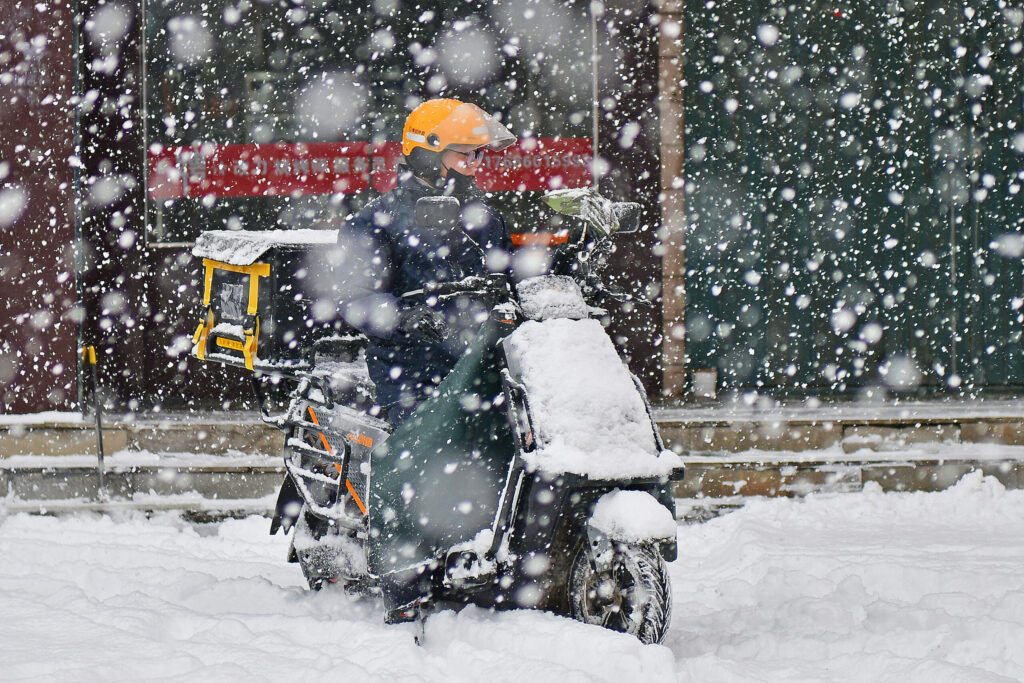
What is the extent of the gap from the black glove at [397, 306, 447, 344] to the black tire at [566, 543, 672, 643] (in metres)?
0.87

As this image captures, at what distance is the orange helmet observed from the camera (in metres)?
4.01

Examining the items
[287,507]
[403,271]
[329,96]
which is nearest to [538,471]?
[403,271]

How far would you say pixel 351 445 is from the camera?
4336mm

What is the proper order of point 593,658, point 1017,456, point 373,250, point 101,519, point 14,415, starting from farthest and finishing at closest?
point 14,415 < point 1017,456 < point 101,519 < point 373,250 < point 593,658

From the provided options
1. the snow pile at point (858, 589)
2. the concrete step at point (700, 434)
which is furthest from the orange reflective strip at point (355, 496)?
the concrete step at point (700, 434)

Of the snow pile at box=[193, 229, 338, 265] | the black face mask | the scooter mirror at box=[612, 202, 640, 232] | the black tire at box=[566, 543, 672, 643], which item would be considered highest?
the black face mask

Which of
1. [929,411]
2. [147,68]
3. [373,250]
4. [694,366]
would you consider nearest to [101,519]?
[373,250]

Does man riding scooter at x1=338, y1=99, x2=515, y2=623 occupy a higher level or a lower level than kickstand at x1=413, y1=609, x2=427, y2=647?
higher

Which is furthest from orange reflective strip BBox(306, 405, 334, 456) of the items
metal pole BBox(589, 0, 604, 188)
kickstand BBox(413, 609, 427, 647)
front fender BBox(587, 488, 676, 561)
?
metal pole BBox(589, 0, 604, 188)

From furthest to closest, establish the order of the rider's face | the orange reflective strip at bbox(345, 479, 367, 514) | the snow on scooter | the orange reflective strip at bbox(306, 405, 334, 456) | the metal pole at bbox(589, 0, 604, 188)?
the metal pole at bbox(589, 0, 604, 188) < the orange reflective strip at bbox(306, 405, 334, 456) < the orange reflective strip at bbox(345, 479, 367, 514) < the rider's face < the snow on scooter

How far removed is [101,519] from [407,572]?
10.9 feet

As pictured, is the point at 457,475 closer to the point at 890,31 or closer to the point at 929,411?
the point at 929,411

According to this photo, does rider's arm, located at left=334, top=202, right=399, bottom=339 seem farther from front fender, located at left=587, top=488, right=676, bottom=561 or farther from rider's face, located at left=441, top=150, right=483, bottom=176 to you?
front fender, located at left=587, top=488, right=676, bottom=561

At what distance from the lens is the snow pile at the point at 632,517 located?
10.8 feet
